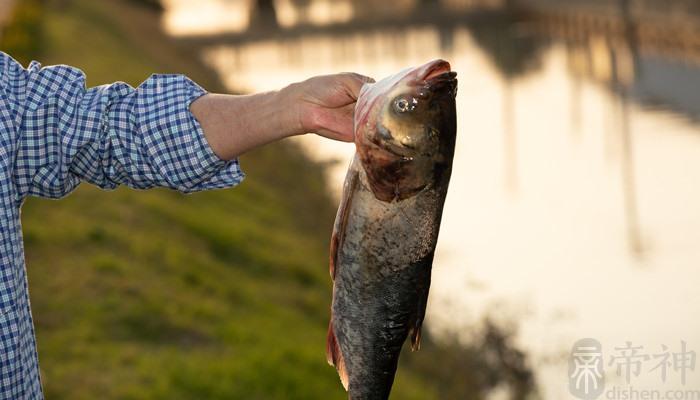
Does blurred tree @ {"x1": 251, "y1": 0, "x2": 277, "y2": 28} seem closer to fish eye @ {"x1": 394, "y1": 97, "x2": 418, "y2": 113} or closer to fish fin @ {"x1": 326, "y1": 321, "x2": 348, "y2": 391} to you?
fish fin @ {"x1": 326, "y1": 321, "x2": 348, "y2": 391}

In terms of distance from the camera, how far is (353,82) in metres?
2.54

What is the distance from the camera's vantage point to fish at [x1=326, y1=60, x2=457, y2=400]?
220 centimetres

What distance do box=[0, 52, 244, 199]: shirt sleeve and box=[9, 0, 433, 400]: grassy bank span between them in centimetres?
336

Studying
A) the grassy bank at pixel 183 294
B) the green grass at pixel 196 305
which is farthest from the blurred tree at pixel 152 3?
the green grass at pixel 196 305

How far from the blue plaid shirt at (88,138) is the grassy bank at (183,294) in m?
3.34

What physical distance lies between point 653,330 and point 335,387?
282 cm

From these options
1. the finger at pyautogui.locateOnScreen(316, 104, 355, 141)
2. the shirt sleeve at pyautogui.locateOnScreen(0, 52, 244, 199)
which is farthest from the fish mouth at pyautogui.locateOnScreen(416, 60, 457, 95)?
the shirt sleeve at pyautogui.locateOnScreen(0, 52, 244, 199)

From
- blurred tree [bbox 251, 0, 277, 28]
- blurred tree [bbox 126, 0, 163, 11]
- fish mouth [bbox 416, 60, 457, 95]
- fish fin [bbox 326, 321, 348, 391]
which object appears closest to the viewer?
fish mouth [bbox 416, 60, 457, 95]

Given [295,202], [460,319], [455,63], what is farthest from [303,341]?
[455,63]

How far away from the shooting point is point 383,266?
233 cm

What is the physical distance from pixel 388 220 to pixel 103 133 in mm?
833

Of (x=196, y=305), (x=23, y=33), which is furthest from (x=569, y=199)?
(x=23, y=33)

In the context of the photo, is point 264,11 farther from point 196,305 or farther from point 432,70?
point 432,70

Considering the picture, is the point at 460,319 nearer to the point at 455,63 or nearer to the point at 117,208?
the point at 117,208
